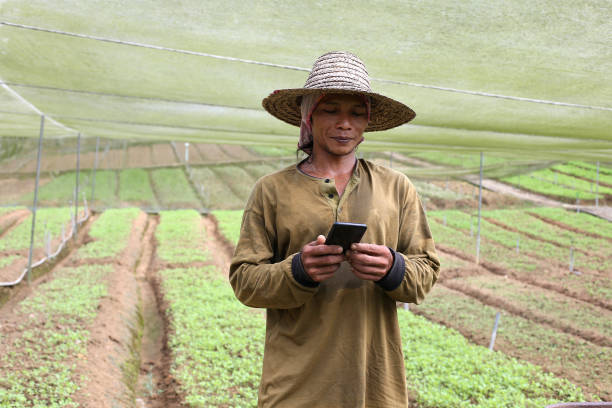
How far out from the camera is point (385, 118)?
5.81 feet

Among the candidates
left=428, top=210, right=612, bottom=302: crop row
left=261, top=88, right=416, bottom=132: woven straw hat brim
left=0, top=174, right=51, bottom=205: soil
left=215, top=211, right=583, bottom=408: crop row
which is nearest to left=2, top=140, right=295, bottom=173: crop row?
left=0, top=174, right=51, bottom=205: soil

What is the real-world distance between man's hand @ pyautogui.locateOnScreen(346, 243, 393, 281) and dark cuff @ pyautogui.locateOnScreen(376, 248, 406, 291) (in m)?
0.01

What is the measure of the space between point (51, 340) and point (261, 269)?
4.10m

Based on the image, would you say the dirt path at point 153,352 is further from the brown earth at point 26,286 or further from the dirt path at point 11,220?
the dirt path at point 11,220

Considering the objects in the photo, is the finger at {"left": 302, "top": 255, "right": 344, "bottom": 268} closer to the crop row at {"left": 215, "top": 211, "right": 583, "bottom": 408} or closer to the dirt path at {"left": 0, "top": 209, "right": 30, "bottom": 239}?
the crop row at {"left": 215, "top": 211, "right": 583, "bottom": 408}

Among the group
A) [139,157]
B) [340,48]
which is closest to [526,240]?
[340,48]

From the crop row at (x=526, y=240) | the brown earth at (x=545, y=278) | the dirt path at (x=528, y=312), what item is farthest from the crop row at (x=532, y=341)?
the crop row at (x=526, y=240)

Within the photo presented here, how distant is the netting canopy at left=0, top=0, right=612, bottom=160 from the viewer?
2273mm

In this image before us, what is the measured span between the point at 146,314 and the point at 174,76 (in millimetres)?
4217

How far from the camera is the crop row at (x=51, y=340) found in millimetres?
3584

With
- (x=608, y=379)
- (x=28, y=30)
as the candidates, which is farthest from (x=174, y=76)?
(x=608, y=379)

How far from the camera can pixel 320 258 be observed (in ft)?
4.24

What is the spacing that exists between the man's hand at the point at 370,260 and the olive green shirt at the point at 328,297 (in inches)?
2.5

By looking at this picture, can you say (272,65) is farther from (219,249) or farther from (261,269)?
(219,249)
